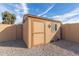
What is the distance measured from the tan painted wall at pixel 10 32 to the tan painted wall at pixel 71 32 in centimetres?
562

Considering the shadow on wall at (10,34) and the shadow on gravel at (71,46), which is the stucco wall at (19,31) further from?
the shadow on gravel at (71,46)

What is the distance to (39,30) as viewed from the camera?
31.7 ft

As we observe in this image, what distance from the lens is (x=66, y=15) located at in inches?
604

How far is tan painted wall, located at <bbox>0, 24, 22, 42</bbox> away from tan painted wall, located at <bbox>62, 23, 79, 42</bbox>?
5.62 meters

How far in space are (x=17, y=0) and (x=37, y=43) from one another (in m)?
3.79

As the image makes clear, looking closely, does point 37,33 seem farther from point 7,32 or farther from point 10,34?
point 10,34

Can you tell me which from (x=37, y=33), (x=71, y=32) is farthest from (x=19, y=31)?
(x=71, y=32)

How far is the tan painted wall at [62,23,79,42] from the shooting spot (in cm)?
1087

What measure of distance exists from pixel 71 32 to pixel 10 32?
6.95m

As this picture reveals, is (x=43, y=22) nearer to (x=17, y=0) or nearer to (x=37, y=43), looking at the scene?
(x=37, y=43)

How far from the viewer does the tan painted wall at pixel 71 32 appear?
10.9 meters

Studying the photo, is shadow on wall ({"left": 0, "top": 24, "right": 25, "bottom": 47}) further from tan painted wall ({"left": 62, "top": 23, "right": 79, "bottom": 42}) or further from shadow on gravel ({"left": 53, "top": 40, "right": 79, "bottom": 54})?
tan painted wall ({"left": 62, "top": 23, "right": 79, "bottom": 42})

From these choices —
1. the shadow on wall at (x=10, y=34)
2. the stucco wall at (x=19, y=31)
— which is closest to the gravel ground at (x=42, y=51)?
the shadow on wall at (x=10, y=34)

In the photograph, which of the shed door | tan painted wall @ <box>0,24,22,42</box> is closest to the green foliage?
tan painted wall @ <box>0,24,22,42</box>
